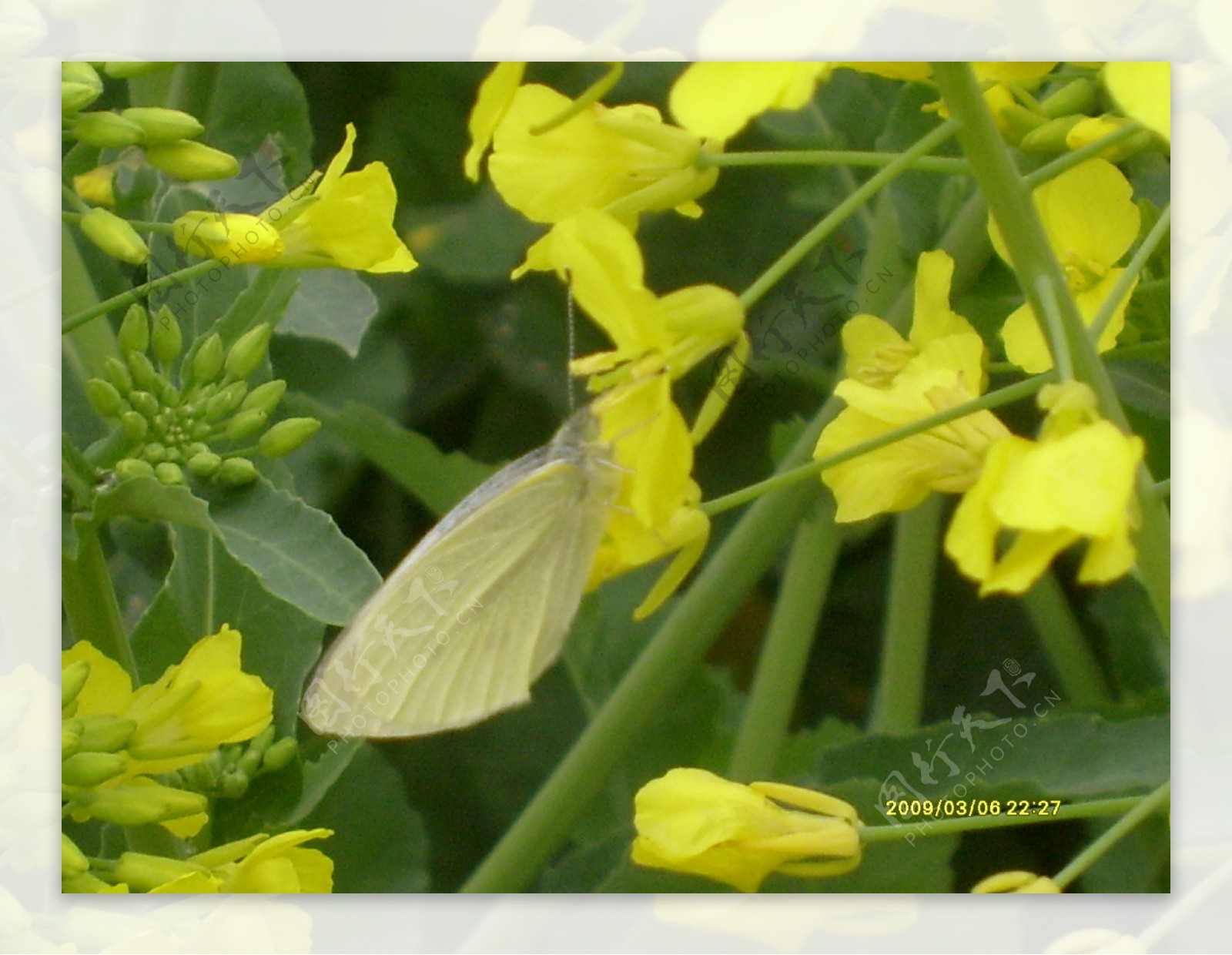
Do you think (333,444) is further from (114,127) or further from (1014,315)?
(1014,315)

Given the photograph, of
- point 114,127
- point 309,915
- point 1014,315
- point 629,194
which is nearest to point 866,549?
point 1014,315

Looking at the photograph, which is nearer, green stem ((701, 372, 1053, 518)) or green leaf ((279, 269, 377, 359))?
green stem ((701, 372, 1053, 518))

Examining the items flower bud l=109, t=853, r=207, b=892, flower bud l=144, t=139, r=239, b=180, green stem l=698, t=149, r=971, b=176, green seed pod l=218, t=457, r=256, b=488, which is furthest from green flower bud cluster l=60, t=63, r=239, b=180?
flower bud l=109, t=853, r=207, b=892

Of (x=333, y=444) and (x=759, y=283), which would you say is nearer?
(x=759, y=283)

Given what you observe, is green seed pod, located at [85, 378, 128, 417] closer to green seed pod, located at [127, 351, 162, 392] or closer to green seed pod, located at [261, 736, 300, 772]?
green seed pod, located at [127, 351, 162, 392]

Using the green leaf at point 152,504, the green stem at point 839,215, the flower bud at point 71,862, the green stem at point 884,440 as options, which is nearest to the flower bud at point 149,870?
the flower bud at point 71,862
